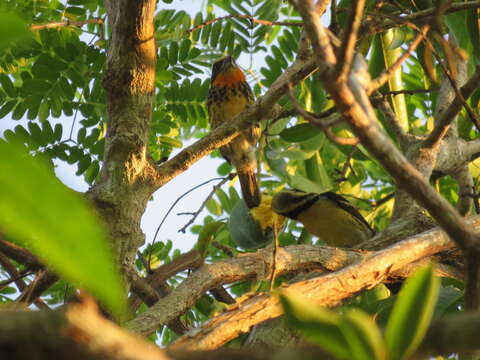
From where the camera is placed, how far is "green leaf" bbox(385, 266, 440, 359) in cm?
79

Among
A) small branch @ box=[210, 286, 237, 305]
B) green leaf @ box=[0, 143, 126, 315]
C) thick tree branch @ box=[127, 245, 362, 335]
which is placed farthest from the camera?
small branch @ box=[210, 286, 237, 305]

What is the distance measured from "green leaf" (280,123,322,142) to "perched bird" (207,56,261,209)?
4.33 ft

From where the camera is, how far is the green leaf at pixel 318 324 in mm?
753

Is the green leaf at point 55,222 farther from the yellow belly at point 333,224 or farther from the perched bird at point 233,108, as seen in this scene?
the perched bird at point 233,108

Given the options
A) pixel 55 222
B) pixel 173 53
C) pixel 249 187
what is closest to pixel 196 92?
pixel 173 53

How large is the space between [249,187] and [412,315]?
357 centimetres

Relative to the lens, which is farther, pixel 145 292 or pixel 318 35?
pixel 145 292

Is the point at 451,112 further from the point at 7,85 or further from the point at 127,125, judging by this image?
the point at 7,85

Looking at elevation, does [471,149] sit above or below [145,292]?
above

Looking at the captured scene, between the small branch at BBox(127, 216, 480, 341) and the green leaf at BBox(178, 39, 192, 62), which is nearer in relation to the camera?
the small branch at BBox(127, 216, 480, 341)

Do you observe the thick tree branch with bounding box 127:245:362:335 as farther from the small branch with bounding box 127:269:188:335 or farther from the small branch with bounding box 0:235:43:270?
the small branch with bounding box 0:235:43:270

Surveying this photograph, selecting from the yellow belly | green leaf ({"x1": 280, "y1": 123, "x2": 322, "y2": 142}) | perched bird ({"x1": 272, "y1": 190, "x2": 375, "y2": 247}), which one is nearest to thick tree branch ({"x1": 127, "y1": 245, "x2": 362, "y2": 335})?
green leaf ({"x1": 280, "y1": 123, "x2": 322, "y2": 142})

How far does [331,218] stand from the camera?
381 centimetres

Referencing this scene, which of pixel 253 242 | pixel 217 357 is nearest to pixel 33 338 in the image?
pixel 217 357
